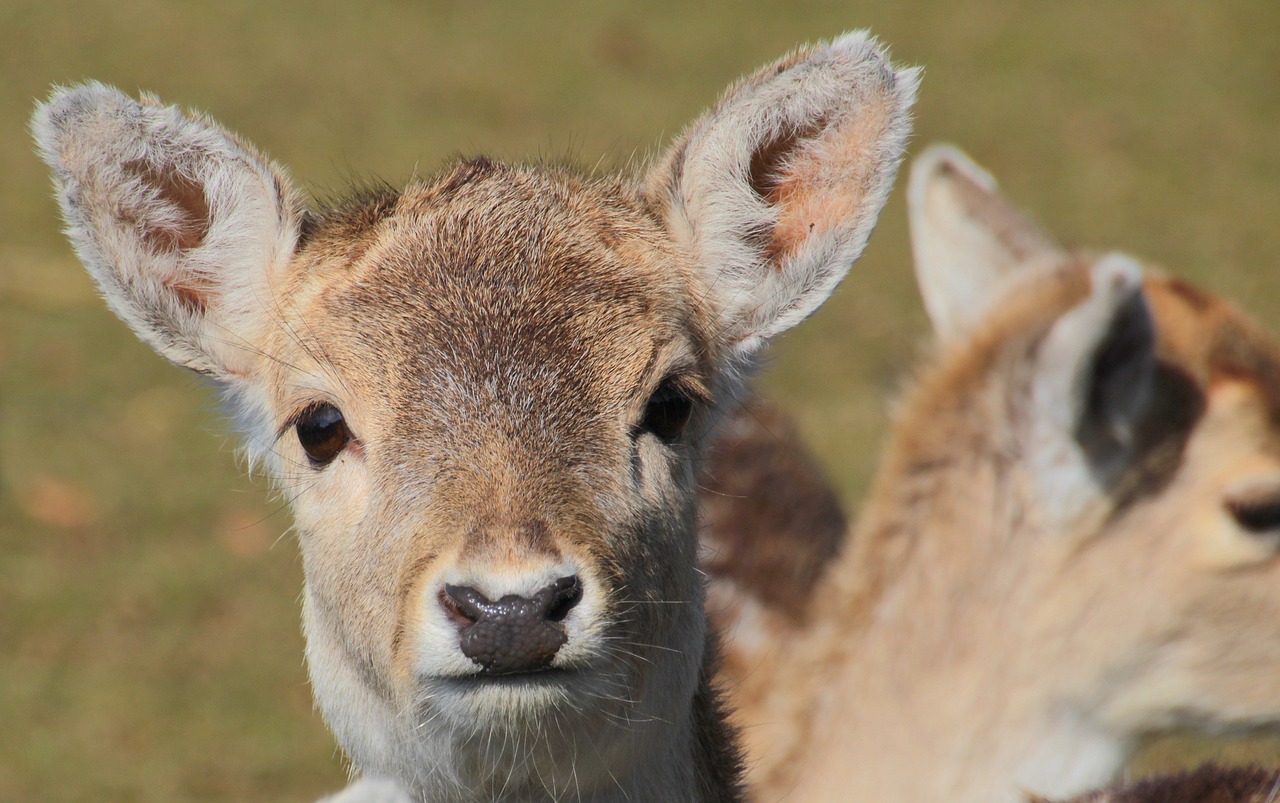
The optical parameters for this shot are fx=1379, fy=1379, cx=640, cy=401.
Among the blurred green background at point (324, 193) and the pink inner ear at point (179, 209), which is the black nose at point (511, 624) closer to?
the pink inner ear at point (179, 209)

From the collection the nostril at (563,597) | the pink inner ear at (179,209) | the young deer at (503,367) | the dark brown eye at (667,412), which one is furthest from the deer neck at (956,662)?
the pink inner ear at (179,209)

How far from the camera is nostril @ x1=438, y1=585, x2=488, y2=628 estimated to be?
7.61 feet

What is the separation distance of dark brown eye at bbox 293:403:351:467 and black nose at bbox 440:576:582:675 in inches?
21.0

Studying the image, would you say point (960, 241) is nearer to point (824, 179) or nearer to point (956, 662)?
point (956, 662)

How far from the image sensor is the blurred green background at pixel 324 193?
6.25 metres

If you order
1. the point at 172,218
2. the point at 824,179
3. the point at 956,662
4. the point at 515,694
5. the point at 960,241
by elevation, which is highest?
the point at 960,241

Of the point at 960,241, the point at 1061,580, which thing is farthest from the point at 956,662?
the point at 960,241

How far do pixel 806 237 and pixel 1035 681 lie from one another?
1.81 m

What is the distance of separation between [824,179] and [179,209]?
145 centimetres

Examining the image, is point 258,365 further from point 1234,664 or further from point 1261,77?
point 1261,77

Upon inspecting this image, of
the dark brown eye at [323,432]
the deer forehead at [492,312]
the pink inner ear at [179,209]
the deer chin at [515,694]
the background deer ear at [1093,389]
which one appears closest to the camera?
the deer chin at [515,694]

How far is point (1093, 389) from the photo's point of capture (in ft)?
13.4

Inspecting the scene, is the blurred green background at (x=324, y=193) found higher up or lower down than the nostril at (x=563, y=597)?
higher up

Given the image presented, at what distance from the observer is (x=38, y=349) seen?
8617 mm
